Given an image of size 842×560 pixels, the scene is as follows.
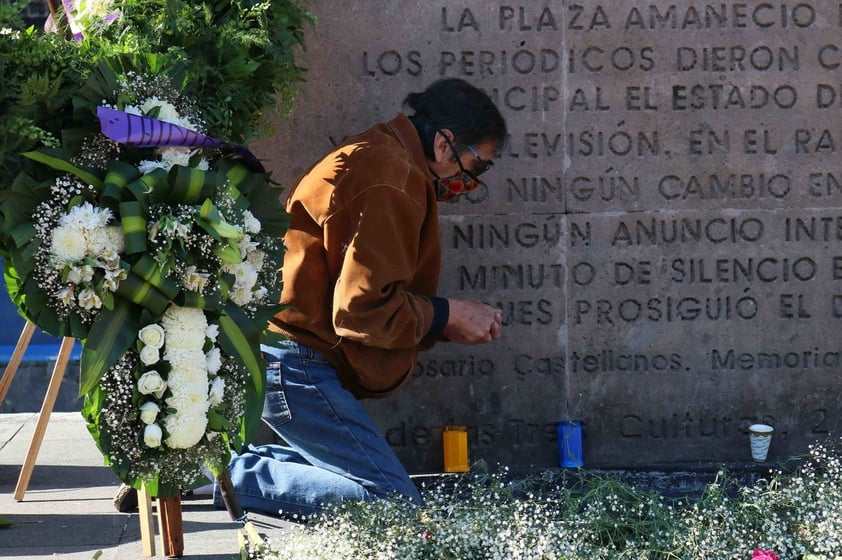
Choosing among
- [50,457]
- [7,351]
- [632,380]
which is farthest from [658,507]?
[7,351]

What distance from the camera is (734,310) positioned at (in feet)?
16.9

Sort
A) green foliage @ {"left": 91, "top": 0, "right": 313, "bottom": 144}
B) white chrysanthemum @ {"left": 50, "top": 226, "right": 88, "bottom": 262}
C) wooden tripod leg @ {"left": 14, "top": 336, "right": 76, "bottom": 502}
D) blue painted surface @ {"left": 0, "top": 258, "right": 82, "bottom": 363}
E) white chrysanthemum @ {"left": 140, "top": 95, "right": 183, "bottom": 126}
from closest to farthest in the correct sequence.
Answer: white chrysanthemum @ {"left": 50, "top": 226, "right": 88, "bottom": 262}
white chrysanthemum @ {"left": 140, "top": 95, "right": 183, "bottom": 126}
green foliage @ {"left": 91, "top": 0, "right": 313, "bottom": 144}
wooden tripod leg @ {"left": 14, "top": 336, "right": 76, "bottom": 502}
blue painted surface @ {"left": 0, "top": 258, "right": 82, "bottom": 363}

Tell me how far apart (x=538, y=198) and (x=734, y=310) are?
1056mm

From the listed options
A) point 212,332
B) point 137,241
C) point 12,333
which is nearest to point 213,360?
point 212,332

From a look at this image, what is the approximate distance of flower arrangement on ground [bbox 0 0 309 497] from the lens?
305 cm

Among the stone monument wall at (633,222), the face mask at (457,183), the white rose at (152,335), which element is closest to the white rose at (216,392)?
the white rose at (152,335)

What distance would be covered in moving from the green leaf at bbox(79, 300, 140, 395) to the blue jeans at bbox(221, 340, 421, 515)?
104 centimetres

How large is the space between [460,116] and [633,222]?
125 centimetres

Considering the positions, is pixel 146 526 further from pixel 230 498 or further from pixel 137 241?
pixel 137 241

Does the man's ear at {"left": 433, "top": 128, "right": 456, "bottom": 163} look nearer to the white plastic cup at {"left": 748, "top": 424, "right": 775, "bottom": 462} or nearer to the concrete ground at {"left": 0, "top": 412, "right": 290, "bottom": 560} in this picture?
the concrete ground at {"left": 0, "top": 412, "right": 290, "bottom": 560}

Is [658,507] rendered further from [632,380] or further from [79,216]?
[79,216]

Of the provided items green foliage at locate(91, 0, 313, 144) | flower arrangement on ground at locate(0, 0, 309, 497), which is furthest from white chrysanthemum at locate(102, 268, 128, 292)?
green foliage at locate(91, 0, 313, 144)

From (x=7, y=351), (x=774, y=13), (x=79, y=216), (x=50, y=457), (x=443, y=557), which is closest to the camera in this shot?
(x=79, y=216)

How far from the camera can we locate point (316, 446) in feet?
13.8
